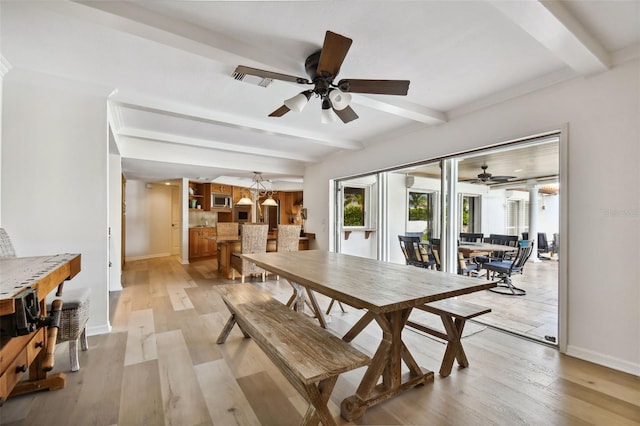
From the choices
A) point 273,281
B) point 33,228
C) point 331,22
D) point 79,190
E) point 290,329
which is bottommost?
point 273,281

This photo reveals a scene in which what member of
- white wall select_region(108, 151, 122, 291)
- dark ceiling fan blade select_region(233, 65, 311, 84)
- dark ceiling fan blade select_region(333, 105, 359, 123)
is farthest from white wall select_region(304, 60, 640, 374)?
white wall select_region(108, 151, 122, 291)

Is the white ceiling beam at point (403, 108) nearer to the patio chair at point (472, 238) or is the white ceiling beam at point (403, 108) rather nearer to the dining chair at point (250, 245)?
the patio chair at point (472, 238)

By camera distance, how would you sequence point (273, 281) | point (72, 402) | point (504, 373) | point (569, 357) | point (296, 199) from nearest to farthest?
point (72, 402), point (504, 373), point (569, 357), point (273, 281), point (296, 199)

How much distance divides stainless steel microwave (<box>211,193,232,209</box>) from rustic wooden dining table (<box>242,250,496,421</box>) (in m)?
6.74

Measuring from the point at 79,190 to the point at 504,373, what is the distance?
3959 millimetres

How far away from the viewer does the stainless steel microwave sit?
27.4 ft

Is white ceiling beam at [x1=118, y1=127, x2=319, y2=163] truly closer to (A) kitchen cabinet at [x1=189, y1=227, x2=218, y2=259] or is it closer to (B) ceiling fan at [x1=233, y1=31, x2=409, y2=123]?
(B) ceiling fan at [x1=233, y1=31, x2=409, y2=123]

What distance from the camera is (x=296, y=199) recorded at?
10766 mm

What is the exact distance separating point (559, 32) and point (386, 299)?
197 centimetres

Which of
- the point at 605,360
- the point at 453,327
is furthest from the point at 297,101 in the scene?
the point at 605,360

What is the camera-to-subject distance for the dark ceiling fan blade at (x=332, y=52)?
160 centimetres

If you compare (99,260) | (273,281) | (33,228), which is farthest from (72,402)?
(273,281)

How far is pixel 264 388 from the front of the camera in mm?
1919

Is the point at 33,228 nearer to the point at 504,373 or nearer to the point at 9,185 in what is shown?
the point at 9,185
